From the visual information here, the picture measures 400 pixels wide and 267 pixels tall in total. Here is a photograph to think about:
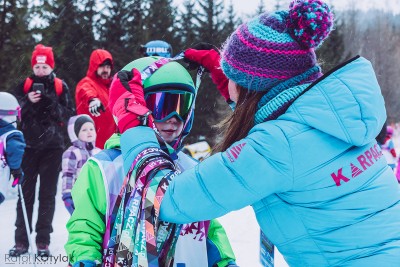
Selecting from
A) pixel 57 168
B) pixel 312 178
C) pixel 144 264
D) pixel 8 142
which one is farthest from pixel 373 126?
pixel 57 168

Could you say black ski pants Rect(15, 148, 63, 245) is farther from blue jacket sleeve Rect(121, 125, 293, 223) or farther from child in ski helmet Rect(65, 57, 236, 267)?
blue jacket sleeve Rect(121, 125, 293, 223)

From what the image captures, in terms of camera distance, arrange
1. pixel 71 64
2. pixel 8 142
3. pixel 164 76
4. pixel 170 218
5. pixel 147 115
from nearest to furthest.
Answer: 1. pixel 170 218
2. pixel 147 115
3. pixel 164 76
4. pixel 8 142
5. pixel 71 64

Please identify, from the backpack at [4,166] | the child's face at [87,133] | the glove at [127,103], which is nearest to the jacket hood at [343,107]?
the glove at [127,103]

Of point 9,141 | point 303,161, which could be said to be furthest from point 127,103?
point 9,141

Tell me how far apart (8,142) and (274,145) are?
11.8 feet

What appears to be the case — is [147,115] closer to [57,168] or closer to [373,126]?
[373,126]

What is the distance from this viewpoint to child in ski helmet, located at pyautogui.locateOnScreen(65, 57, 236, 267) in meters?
1.84

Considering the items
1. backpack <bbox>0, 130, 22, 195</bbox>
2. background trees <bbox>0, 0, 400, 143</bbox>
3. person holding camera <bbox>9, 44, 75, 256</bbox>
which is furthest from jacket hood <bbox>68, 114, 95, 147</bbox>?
background trees <bbox>0, 0, 400, 143</bbox>

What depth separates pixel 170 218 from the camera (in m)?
1.52

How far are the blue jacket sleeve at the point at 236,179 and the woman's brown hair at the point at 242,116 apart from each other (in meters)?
0.15

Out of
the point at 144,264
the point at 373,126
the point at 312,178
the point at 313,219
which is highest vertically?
the point at 373,126

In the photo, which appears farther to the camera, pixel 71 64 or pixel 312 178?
pixel 71 64

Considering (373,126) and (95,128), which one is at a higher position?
(95,128)

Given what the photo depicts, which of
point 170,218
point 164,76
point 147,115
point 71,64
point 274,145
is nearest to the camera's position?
point 274,145
